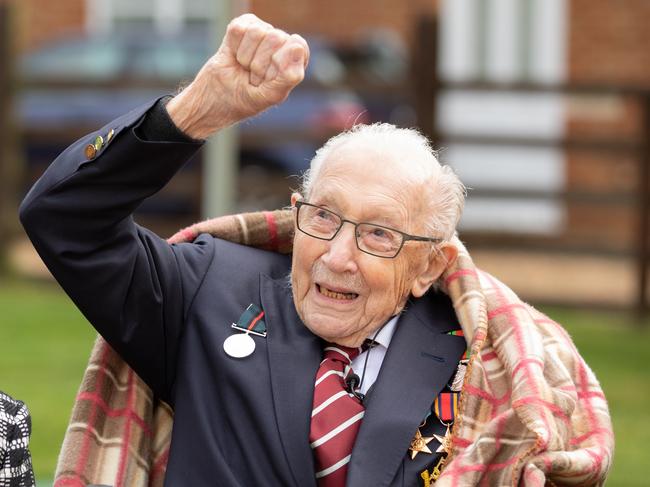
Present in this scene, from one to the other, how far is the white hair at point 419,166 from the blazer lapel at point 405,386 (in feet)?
0.74

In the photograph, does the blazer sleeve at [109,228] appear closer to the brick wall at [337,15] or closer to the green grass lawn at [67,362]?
the green grass lawn at [67,362]

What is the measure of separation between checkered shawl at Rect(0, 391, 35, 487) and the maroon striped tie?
701 millimetres

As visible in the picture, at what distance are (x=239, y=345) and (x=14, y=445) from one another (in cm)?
69

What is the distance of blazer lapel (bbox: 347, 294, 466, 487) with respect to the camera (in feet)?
10.7

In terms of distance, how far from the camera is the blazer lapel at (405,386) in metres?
3.26

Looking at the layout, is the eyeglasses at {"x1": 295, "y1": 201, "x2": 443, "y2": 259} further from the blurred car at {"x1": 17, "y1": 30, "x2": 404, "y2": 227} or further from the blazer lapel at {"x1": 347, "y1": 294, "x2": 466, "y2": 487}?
the blurred car at {"x1": 17, "y1": 30, "x2": 404, "y2": 227}

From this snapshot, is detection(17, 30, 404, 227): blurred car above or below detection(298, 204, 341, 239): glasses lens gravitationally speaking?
below

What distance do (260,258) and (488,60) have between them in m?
10.4

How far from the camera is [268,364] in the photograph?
340 cm

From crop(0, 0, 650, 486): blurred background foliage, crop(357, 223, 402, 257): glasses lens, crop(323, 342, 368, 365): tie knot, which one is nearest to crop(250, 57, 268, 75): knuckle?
crop(357, 223, 402, 257): glasses lens

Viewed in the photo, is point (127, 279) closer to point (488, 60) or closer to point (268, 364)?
point (268, 364)

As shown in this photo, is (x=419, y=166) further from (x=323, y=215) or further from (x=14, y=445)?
(x=14, y=445)

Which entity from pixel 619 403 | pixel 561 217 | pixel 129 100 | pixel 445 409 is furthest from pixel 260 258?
pixel 561 217

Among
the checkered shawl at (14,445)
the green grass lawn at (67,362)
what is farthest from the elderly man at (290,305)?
the green grass lawn at (67,362)
